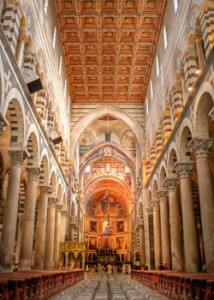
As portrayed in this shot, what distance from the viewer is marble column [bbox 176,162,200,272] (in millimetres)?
13602

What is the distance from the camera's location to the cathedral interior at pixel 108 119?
1137cm

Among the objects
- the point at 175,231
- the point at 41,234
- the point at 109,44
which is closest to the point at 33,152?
the point at 41,234

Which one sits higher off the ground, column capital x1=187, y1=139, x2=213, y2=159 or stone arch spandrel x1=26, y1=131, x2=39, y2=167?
stone arch spandrel x1=26, y1=131, x2=39, y2=167

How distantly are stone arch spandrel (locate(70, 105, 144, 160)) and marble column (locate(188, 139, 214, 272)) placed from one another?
53.6 feet

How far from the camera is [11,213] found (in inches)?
463

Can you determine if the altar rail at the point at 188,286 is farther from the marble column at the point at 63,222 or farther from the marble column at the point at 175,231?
the marble column at the point at 63,222

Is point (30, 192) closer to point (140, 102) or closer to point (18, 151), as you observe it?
point (18, 151)

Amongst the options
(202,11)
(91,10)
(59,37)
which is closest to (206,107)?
(202,11)

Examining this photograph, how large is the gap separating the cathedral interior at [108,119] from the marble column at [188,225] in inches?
1.8

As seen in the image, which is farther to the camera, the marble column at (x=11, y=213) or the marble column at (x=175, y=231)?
the marble column at (x=175, y=231)

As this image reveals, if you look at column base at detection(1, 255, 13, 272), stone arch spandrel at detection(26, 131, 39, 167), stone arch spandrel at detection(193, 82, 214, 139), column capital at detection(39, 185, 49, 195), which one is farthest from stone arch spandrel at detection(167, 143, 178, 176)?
column base at detection(1, 255, 13, 272)

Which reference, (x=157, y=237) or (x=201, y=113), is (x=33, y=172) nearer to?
(x=201, y=113)

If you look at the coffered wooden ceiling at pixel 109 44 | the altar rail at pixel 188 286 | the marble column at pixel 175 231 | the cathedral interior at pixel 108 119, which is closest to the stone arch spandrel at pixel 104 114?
the cathedral interior at pixel 108 119

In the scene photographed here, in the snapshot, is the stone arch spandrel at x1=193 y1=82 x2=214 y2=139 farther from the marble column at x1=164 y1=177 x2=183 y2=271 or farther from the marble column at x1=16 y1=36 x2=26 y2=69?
the marble column at x1=16 y1=36 x2=26 y2=69
